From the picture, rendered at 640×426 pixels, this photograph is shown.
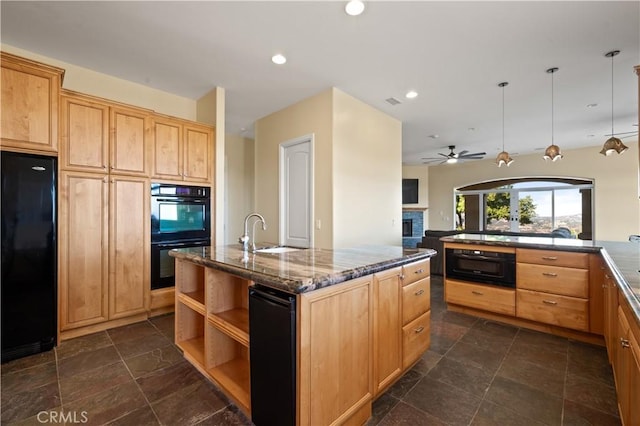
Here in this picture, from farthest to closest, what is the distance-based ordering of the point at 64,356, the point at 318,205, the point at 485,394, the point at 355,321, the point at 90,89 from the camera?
the point at 318,205, the point at 90,89, the point at 64,356, the point at 485,394, the point at 355,321

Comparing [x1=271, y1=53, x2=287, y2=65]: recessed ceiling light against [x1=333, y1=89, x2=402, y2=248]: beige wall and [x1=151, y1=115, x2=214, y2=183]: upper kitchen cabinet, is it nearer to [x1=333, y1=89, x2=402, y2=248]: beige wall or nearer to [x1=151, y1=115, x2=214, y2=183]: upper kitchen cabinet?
→ [x1=333, y1=89, x2=402, y2=248]: beige wall

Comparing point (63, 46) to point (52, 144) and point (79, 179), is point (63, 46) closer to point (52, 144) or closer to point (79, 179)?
point (52, 144)

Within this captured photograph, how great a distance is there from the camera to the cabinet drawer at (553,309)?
2727 mm

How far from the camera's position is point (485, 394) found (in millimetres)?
1927

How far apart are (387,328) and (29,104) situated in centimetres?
342

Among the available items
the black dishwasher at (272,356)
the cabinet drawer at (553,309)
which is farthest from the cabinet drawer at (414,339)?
the cabinet drawer at (553,309)

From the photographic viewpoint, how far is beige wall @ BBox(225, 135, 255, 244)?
5820 mm

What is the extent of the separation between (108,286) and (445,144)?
7097 mm

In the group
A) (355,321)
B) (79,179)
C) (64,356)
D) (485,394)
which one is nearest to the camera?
(355,321)

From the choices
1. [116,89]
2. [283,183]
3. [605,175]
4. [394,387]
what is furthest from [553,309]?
[605,175]

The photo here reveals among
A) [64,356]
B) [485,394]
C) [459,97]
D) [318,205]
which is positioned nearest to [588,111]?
[459,97]

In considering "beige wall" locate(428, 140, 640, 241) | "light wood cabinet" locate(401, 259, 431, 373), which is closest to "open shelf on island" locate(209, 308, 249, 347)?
"light wood cabinet" locate(401, 259, 431, 373)

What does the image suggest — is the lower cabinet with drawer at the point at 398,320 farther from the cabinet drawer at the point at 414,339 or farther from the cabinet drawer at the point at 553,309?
the cabinet drawer at the point at 553,309

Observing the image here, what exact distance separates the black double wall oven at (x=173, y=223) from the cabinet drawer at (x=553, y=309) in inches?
150
